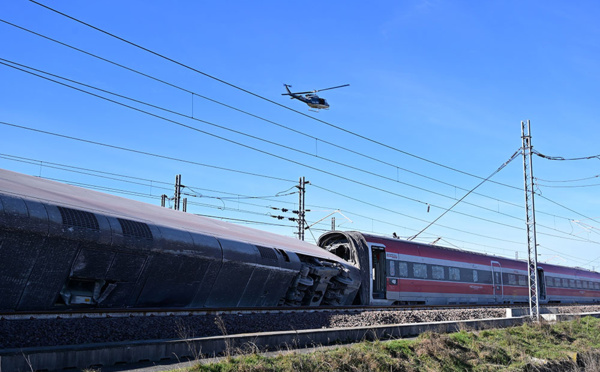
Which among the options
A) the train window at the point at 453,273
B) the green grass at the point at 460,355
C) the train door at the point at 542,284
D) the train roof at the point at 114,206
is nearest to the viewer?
the green grass at the point at 460,355

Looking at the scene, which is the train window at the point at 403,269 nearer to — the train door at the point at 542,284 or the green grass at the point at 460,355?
the green grass at the point at 460,355

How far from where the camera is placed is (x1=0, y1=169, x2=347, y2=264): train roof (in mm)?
12414

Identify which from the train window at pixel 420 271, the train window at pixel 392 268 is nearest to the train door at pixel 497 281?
the train window at pixel 420 271

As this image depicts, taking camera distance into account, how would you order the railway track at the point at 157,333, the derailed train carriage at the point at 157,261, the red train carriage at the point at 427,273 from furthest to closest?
the red train carriage at the point at 427,273 → the derailed train carriage at the point at 157,261 → the railway track at the point at 157,333

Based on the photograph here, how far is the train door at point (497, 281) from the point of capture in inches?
1268

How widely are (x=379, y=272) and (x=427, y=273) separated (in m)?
3.56

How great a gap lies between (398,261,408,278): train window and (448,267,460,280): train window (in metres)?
4.19

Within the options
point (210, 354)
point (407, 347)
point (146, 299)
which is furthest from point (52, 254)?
point (407, 347)

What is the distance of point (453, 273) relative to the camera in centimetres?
2872

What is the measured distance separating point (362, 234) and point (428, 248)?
17.7 ft

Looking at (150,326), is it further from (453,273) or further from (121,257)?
(453,273)

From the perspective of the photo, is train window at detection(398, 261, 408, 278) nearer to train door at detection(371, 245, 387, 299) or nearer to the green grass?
train door at detection(371, 245, 387, 299)

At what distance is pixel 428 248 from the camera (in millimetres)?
27469

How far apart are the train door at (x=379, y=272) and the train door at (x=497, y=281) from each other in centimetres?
1096
